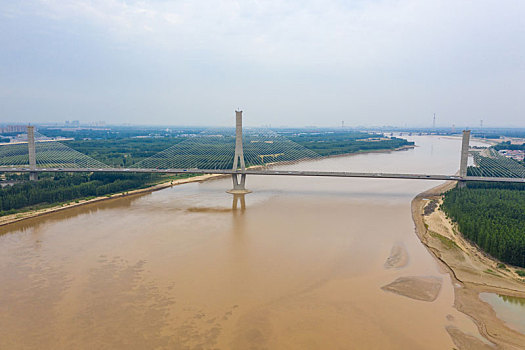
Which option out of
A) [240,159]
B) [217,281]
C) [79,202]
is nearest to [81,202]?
[79,202]

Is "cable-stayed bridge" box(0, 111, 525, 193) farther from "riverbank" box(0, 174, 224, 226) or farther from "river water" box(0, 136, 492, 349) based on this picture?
"river water" box(0, 136, 492, 349)

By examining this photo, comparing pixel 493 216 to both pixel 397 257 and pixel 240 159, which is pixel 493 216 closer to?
pixel 397 257

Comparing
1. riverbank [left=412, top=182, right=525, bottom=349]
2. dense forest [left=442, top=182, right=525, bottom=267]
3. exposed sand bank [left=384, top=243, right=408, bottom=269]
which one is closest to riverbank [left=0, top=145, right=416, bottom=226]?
exposed sand bank [left=384, top=243, right=408, bottom=269]

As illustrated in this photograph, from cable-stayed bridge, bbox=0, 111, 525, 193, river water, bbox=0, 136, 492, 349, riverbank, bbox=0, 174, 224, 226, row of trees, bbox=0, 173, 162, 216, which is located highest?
cable-stayed bridge, bbox=0, 111, 525, 193

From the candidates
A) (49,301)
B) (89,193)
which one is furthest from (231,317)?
(89,193)

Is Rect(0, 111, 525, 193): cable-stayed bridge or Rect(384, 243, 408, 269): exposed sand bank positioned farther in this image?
Rect(0, 111, 525, 193): cable-stayed bridge

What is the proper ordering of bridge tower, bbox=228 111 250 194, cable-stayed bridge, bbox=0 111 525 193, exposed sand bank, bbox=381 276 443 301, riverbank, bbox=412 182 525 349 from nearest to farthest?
1. riverbank, bbox=412 182 525 349
2. exposed sand bank, bbox=381 276 443 301
3. cable-stayed bridge, bbox=0 111 525 193
4. bridge tower, bbox=228 111 250 194

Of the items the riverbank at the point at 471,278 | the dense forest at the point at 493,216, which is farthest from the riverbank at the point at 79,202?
the dense forest at the point at 493,216

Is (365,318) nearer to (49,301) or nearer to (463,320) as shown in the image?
(463,320)
